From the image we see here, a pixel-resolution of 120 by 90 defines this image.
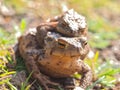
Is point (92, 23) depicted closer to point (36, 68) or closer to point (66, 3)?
point (66, 3)

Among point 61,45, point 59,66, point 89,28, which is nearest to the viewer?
point 61,45

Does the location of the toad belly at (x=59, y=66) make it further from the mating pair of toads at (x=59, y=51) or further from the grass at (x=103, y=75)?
the grass at (x=103, y=75)

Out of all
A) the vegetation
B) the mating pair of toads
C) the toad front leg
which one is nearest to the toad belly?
the mating pair of toads

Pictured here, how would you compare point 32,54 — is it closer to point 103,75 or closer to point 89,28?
point 103,75

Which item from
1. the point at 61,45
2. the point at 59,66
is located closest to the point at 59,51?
the point at 61,45

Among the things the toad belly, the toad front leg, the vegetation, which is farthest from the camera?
the vegetation

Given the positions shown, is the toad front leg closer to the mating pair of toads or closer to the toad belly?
the mating pair of toads
